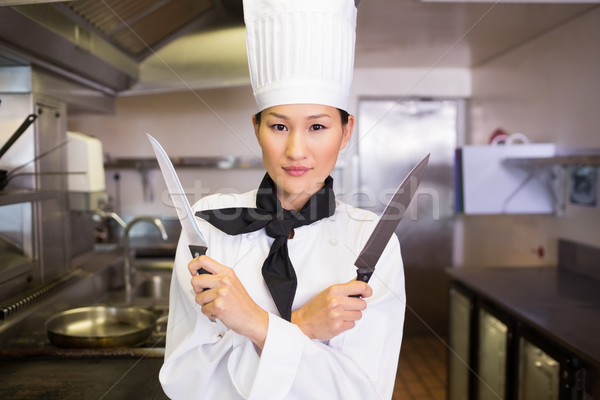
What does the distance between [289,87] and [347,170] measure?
3150 mm

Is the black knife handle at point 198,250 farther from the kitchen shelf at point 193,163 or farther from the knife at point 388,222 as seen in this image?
the kitchen shelf at point 193,163

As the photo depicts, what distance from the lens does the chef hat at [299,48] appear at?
852 mm

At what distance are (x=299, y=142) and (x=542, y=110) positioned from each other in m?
2.48

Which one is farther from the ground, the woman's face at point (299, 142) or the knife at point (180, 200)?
the woman's face at point (299, 142)

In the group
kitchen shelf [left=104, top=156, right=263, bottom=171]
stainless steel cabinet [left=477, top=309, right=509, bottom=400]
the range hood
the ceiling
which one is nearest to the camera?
the range hood

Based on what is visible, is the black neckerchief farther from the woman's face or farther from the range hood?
the range hood

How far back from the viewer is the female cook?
0.80 metres

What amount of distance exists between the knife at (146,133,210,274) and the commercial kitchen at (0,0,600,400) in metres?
0.54

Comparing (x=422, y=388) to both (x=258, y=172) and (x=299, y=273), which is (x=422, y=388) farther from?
(x=299, y=273)

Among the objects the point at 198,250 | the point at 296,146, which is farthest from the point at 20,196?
the point at 296,146

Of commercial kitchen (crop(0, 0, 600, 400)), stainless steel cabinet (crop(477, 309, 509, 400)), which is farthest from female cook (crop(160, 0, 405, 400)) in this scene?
stainless steel cabinet (crop(477, 309, 509, 400))

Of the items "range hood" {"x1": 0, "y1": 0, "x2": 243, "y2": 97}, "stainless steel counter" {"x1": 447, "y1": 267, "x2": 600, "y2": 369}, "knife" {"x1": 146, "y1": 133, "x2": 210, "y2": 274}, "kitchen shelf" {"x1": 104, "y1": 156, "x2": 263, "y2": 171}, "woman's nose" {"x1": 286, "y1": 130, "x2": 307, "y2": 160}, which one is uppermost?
"range hood" {"x1": 0, "y1": 0, "x2": 243, "y2": 97}

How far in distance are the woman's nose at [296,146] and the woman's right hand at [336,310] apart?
0.23 metres

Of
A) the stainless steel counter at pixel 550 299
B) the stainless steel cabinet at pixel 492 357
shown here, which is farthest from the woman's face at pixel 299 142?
the stainless steel cabinet at pixel 492 357
